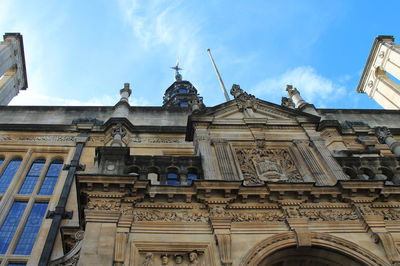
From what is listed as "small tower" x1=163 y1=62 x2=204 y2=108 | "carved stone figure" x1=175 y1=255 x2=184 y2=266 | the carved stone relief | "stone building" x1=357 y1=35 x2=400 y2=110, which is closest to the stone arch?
"carved stone figure" x1=175 y1=255 x2=184 y2=266

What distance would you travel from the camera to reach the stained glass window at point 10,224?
10.3 metres

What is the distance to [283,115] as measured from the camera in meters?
13.6

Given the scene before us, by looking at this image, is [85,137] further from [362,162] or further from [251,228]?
→ [362,162]

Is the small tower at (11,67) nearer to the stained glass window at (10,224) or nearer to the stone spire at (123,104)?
the stone spire at (123,104)

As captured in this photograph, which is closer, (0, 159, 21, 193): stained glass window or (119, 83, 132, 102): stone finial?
(0, 159, 21, 193): stained glass window

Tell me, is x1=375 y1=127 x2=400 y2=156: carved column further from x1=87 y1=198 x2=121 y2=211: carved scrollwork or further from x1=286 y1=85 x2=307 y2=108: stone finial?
x1=87 y1=198 x2=121 y2=211: carved scrollwork

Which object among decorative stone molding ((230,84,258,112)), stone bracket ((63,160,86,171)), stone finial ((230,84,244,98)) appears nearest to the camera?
stone bracket ((63,160,86,171))

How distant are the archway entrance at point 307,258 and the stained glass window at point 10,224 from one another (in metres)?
7.51

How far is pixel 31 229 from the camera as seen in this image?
422 inches

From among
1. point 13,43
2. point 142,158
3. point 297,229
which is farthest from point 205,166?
point 13,43

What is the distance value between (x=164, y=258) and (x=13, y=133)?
10392 mm

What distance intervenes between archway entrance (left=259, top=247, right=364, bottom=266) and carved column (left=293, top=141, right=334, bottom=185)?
229 centimetres

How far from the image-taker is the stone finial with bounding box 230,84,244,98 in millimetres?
14992

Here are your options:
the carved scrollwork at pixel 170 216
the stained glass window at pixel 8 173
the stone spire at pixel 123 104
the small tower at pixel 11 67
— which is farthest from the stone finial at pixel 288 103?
the small tower at pixel 11 67
